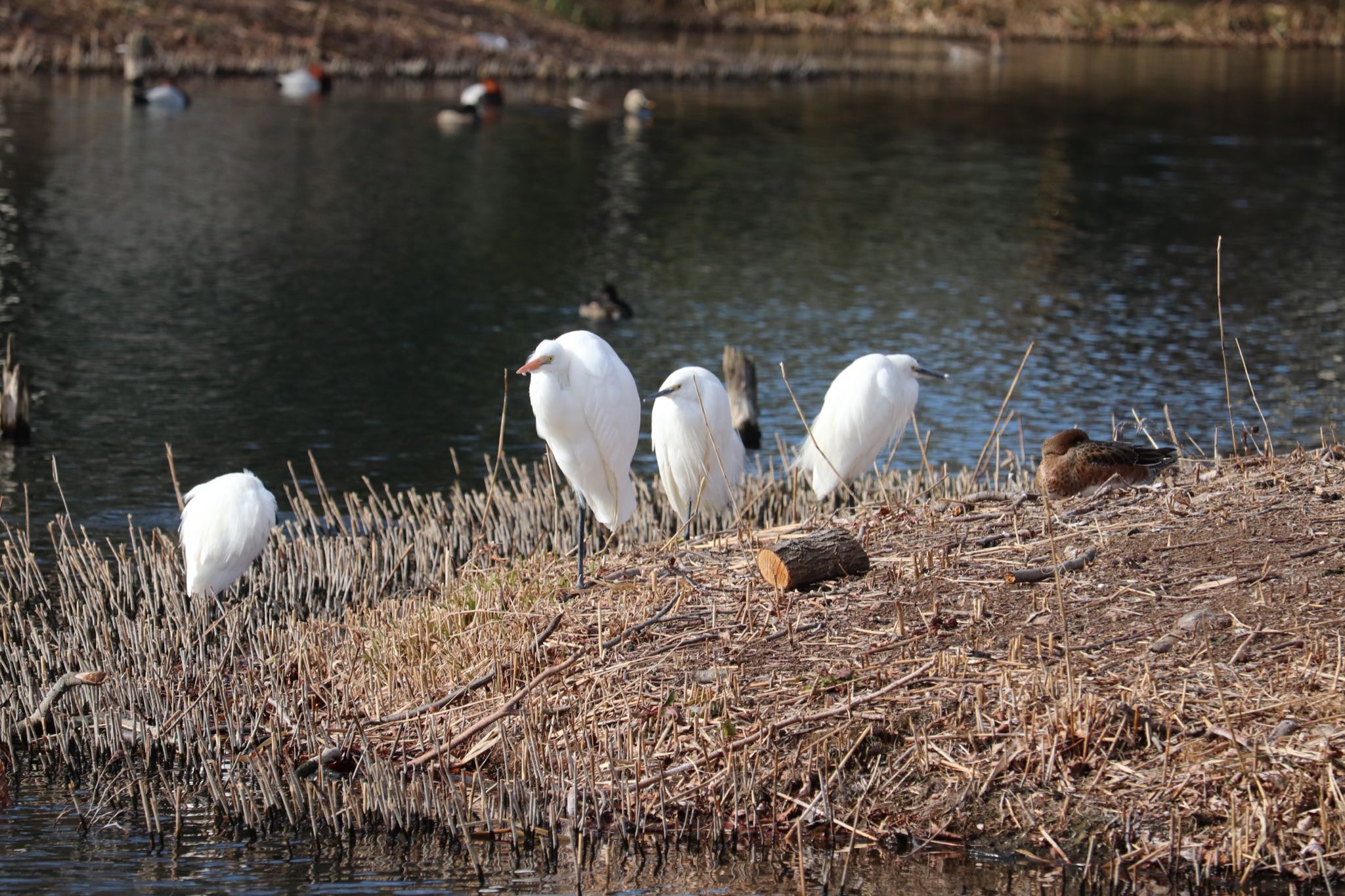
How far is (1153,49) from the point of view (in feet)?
176

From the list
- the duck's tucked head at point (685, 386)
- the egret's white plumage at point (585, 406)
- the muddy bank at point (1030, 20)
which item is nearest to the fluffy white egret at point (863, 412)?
the duck's tucked head at point (685, 386)

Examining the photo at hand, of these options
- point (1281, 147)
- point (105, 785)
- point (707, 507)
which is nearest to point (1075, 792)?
point (105, 785)

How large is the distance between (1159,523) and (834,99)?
103 ft

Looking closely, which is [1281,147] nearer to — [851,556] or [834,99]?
[834,99]

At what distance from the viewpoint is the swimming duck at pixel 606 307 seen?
16.0 m

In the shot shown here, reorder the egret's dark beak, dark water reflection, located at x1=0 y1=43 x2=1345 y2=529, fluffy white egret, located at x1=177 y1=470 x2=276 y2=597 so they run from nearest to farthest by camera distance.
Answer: the egret's dark beak
fluffy white egret, located at x1=177 y1=470 x2=276 y2=597
dark water reflection, located at x1=0 y1=43 x2=1345 y2=529

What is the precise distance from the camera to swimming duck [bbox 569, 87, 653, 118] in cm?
3127

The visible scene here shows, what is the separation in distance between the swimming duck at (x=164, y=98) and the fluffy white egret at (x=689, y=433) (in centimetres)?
2245

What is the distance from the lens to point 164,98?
28.7 m

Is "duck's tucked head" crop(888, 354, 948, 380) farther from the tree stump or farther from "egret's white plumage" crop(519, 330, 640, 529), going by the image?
the tree stump

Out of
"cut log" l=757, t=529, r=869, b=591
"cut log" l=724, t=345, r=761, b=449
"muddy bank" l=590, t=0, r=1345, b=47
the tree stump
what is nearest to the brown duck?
"cut log" l=757, t=529, r=869, b=591

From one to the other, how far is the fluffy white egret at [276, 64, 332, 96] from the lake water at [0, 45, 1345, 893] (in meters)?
0.61

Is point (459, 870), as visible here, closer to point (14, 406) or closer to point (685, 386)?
point (685, 386)

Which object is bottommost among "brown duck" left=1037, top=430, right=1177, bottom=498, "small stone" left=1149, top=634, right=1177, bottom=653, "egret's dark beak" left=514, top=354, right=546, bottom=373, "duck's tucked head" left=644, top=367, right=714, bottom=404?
"small stone" left=1149, top=634, right=1177, bottom=653
